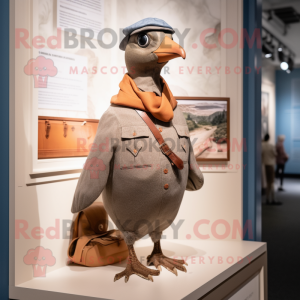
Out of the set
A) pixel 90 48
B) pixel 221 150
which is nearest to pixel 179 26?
pixel 90 48

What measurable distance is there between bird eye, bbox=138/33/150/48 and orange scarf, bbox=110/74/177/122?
7.3 inches

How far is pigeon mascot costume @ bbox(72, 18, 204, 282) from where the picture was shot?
5.91 ft

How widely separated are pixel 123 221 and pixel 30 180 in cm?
50

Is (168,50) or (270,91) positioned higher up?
(270,91)

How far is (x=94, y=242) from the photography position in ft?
6.73

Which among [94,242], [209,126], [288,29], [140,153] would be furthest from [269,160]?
[140,153]

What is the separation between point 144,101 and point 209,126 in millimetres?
971

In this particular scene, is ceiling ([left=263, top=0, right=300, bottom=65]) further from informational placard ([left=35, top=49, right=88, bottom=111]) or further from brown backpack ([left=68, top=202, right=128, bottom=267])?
brown backpack ([left=68, top=202, right=128, bottom=267])

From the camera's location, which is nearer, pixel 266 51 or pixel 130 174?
pixel 130 174

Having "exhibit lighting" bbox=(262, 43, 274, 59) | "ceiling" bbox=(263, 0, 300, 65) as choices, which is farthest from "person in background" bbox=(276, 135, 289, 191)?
"exhibit lighting" bbox=(262, 43, 274, 59)

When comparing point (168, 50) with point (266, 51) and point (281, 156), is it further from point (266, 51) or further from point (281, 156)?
point (281, 156)

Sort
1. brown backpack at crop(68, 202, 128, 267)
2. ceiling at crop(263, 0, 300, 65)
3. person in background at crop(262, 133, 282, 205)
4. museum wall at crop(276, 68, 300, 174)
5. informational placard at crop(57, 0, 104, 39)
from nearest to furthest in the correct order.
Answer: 1. brown backpack at crop(68, 202, 128, 267)
2. informational placard at crop(57, 0, 104, 39)
3. ceiling at crop(263, 0, 300, 65)
4. person in background at crop(262, 133, 282, 205)
5. museum wall at crop(276, 68, 300, 174)

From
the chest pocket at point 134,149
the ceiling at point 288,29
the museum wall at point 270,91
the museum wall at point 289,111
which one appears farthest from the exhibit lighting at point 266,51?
the chest pocket at point 134,149

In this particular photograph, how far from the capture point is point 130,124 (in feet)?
6.01
